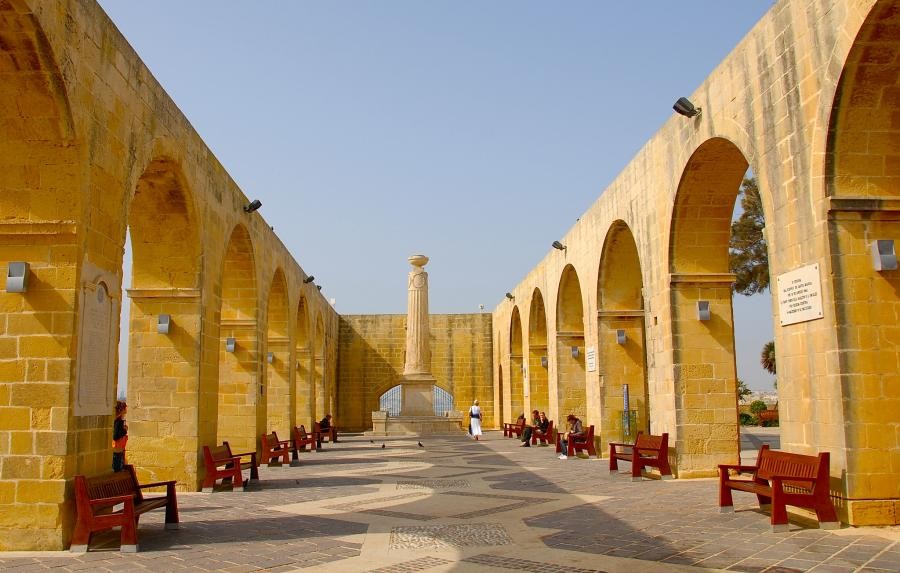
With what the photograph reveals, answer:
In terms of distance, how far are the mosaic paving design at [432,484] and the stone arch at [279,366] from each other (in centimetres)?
747

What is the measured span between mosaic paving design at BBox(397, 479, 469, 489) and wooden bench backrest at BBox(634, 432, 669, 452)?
101 inches

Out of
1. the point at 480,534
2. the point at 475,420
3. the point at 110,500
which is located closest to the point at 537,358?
the point at 475,420

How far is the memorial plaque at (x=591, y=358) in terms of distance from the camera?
48.5 ft

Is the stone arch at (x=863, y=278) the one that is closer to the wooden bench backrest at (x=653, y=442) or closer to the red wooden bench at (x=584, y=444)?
the wooden bench backrest at (x=653, y=442)

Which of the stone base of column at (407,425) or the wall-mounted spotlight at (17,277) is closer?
the wall-mounted spotlight at (17,277)

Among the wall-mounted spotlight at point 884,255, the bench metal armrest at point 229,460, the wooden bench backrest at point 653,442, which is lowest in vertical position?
the bench metal armrest at point 229,460

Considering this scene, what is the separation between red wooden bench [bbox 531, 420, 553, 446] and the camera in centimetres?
1854

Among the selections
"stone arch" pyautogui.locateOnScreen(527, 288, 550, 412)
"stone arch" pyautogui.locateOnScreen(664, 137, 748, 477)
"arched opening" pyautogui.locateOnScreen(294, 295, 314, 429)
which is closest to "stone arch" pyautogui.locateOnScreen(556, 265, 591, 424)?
"stone arch" pyautogui.locateOnScreen(527, 288, 550, 412)

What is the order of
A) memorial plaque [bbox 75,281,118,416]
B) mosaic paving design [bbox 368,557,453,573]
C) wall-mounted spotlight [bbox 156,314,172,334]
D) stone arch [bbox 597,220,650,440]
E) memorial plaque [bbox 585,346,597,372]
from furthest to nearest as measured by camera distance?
1. memorial plaque [bbox 585,346,597,372]
2. stone arch [bbox 597,220,650,440]
3. wall-mounted spotlight [bbox 156,314,172,334]
4. memorial plaque [bbox 75,281,118,416]
5. mosaic paving design [bbox 368,557,453,573]

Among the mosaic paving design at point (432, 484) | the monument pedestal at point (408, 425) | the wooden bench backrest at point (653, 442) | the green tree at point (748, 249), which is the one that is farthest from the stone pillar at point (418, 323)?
the wooden bench backrest at point (653, 442)

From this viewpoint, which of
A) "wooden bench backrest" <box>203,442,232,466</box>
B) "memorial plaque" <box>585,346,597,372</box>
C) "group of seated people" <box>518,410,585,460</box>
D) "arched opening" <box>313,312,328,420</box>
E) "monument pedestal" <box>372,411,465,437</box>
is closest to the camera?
"wooden bench backrest" <box>203,442,232,466</box>

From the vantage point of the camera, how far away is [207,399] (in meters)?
10.8

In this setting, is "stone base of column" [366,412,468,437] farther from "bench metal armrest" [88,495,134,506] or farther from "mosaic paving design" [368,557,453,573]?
"mosaic paving design" [368,557,453,573]

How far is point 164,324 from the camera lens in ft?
33.9
